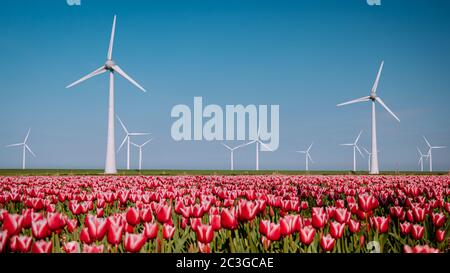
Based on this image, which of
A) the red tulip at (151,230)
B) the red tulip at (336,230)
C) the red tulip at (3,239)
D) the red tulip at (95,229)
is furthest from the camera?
the red tulip at (336,230)

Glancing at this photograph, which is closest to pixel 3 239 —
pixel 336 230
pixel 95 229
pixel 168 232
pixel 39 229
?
pixel 39 229

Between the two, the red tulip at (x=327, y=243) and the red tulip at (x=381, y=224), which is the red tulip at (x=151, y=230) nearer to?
the red tulip at (x=327, y=243)

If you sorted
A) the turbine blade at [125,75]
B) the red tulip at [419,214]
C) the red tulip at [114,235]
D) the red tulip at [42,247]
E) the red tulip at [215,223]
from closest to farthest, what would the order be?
the red tulip at [42,247] → the red tulip at [114,235] → the red tulip at [215,223] → the red tulip at [419,214] → the turbine blade at [125,75]

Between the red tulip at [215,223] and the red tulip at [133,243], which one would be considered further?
the red tulip at [215,223]

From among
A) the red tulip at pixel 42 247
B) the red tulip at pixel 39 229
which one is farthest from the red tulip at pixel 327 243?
the red tulip at pixel 39 229

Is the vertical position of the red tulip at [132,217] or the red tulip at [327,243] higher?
the red tulip at [132,217]

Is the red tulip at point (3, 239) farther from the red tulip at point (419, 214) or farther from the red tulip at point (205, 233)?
the red tulip at point (419, 214)

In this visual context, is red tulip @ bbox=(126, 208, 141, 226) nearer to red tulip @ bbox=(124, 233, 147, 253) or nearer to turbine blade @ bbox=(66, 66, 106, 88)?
red tulip @ bbox=(124, 233, 147, 253)

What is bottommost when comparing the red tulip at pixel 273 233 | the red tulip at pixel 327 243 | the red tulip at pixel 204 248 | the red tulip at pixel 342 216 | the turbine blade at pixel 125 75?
the red tulip at pixel 204 248

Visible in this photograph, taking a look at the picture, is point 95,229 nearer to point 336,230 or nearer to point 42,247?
point 42,247

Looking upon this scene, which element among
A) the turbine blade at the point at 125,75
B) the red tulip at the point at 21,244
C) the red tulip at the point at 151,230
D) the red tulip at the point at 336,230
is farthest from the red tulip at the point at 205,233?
the turbine blade at the point at 125,75
